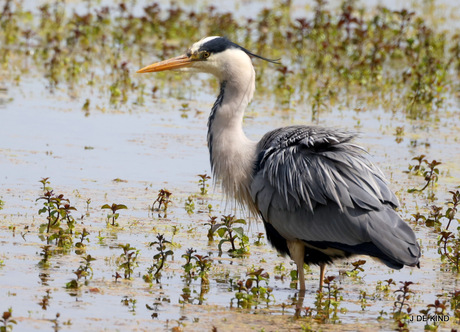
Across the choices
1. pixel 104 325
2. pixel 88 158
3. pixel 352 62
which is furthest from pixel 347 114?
pixel 104 325

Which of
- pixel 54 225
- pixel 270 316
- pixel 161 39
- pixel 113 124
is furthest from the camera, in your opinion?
pixel 161 39

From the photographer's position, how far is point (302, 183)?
231 inches

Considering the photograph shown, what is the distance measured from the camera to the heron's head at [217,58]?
640cm

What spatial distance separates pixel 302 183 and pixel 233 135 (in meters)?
0.74

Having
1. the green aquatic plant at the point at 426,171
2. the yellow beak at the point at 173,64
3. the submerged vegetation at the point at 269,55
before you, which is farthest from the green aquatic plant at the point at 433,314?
the submerged vegetation at the point at 269,55

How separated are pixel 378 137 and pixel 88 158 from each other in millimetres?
3617

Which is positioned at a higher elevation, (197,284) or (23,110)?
(23,110)

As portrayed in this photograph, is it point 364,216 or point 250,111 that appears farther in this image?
point 250,111

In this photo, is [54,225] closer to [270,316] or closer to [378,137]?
[270,316]

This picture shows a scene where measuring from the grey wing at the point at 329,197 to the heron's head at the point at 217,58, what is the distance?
2.05 feet

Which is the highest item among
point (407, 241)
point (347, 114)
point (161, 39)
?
point (161, 39)

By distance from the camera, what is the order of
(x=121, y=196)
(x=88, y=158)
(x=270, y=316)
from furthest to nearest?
1. (x=88, y=158)
2. (x=121, y=196)
3. (x=270, y=316)

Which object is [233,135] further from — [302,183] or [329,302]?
[329,302]

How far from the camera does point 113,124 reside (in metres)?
10.2
